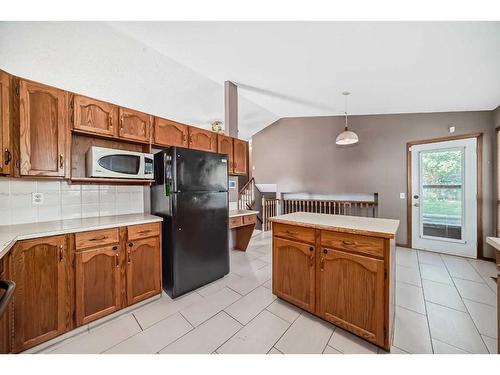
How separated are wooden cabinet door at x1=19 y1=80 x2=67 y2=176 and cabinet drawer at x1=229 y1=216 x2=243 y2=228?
6.70 feet

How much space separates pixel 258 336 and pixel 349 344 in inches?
27.0

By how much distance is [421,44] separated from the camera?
201cm

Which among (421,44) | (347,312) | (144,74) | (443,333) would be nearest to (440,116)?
(421,44)

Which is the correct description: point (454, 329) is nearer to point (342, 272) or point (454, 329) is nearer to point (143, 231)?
point (342, 272)

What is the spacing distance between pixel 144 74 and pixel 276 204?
418 cm

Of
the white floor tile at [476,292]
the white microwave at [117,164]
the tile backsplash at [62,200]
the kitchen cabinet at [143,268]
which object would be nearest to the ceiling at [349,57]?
the white microwave at [117,164]

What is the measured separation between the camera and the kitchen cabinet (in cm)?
194

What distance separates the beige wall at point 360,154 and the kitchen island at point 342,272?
9.55 feet

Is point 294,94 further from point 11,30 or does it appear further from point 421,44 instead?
point 11,30

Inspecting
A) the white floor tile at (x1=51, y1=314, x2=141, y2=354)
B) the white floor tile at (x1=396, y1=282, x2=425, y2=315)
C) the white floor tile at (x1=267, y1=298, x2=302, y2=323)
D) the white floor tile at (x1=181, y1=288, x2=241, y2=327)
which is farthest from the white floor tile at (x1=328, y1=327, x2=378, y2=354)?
the white floor tile at (x1=51, y1=314, x2=141, y2=354)

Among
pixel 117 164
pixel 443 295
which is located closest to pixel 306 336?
pixel 443 295

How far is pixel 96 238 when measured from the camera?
1.74 meters

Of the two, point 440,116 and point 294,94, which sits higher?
point 294,94
